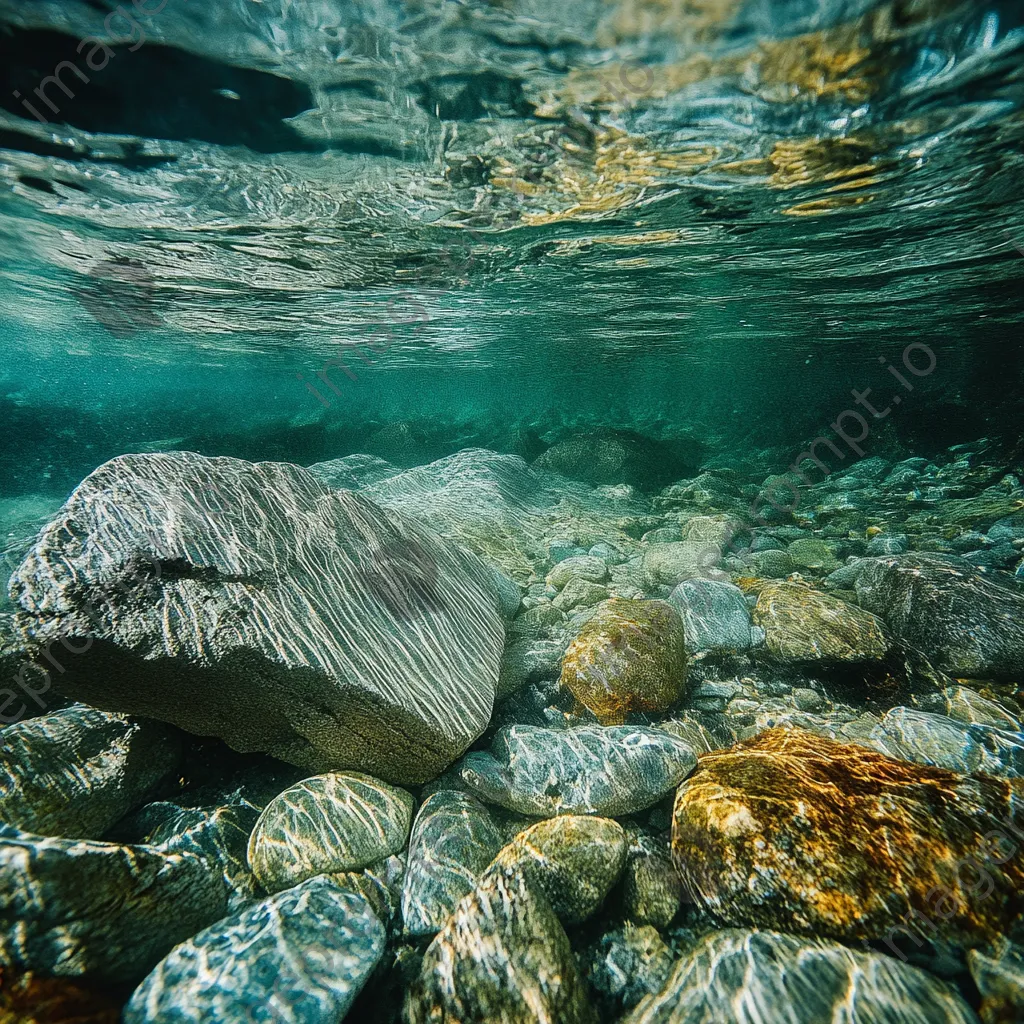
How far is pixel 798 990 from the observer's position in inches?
86.7

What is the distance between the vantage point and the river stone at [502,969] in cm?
241

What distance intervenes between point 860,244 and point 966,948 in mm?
13439

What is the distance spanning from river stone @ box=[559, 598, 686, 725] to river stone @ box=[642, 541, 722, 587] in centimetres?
293

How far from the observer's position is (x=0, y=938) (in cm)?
212

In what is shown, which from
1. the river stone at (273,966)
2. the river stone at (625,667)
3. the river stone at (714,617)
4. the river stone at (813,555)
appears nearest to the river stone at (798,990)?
the river stone at (273,966)

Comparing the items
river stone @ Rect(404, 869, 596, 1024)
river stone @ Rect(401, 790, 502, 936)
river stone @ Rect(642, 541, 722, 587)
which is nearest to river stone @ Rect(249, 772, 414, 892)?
river stone @ Rect(401, 790, 502, 936)

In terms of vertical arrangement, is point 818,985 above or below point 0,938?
below

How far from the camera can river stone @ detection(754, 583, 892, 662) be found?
5.32 meters

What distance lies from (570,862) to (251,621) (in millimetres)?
2867

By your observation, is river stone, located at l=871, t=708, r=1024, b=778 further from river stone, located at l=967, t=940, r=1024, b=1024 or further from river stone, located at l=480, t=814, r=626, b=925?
river stone, located at l=480, t=814, r=626, b=925

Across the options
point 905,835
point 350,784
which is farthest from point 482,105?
point 905,835

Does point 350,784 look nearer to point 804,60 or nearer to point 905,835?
point 905,835

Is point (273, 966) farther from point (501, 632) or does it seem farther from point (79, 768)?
point (501, 632)

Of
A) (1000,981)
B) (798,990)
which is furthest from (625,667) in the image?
(1000,981)
